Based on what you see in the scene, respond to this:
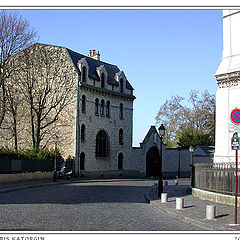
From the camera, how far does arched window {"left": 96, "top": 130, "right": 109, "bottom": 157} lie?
4394 centimetres

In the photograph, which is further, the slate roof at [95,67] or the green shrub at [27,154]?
the slate roof at [95,67]

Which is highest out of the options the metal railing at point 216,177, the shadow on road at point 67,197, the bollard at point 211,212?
the metal railing at point 216,177

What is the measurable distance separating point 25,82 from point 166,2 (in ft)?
106

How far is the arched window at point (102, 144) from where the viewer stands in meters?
43.9

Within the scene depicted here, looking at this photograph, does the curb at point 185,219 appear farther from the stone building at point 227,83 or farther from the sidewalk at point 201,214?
the stone building at point 227,83

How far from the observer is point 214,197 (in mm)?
18219

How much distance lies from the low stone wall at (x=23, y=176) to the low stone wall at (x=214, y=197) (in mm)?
14787

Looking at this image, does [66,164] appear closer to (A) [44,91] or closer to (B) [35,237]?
(A) [44,91]

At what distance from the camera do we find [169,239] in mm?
9781

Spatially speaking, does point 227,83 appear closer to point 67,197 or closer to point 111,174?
point 67,197

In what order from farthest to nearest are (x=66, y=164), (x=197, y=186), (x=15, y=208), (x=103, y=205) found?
(x=66, y=164) → (x=197, y=186) → (x=103, y=205) → (x=15, y=208)

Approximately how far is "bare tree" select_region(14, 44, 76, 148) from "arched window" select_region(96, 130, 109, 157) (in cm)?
520

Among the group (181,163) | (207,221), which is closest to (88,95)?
(181,163)

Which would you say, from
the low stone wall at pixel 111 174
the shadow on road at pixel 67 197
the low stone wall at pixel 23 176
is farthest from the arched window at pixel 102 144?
the shadow on road at pixel 67 197
